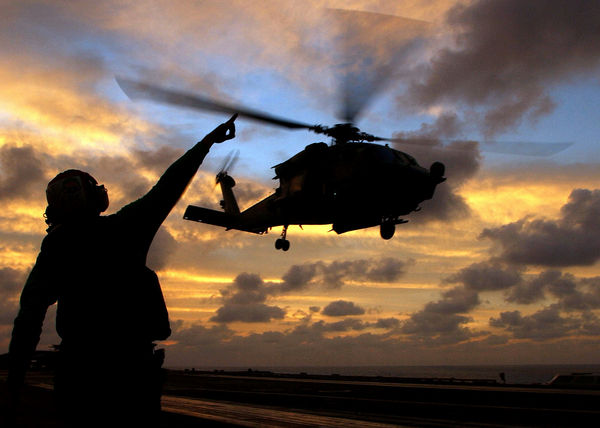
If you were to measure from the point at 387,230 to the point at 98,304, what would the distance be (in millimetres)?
20610

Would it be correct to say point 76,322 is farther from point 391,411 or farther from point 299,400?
point 299,400

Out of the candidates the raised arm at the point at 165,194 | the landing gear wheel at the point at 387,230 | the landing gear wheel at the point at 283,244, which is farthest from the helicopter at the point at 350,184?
the raised arm at the point at 165,194

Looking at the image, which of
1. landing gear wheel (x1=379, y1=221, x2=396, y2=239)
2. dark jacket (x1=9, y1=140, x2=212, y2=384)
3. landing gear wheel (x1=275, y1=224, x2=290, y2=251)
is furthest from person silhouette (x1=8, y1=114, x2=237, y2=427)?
landing gear wheel (x1=275, y1=224, x2=290, y2=251)

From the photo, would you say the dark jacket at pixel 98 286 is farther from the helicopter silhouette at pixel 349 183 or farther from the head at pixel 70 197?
the helicopter silhouette at pixel 349 183

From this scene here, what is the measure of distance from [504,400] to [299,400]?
28.2 ft

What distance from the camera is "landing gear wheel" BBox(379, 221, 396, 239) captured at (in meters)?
22.9

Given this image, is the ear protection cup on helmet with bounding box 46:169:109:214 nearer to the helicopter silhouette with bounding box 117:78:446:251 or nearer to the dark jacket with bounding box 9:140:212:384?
the dark jacket with bounding box 9:140:212:384

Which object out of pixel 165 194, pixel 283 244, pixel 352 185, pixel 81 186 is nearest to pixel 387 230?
pixel 352 185

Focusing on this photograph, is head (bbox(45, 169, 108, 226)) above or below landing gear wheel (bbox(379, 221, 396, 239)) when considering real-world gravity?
below

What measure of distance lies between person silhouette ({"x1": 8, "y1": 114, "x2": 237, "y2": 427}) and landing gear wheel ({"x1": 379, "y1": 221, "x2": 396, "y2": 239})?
20096 mm

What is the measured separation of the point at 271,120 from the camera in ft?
75.4

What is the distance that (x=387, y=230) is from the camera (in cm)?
2309

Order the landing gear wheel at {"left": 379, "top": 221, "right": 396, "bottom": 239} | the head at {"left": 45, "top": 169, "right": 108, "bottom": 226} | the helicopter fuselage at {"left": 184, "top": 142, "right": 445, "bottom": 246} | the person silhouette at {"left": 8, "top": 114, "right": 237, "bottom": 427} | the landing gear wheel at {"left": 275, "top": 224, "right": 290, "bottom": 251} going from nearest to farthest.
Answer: the person silhouette at {"left": 8, "top": 114, "right": 237, "bottom": 427}, the head at {"left": 45, "top": 169, "right": 108, "bottom": 226}, the helicopter fuselage at {"left": 184, "top": 142, "right": 445, "bottom": 246}, the landing gear wheel at {"left": 379, "top": 221, "right": 396, "bottom": 239}, the landing gear wheel at {"left": 275, "top": 224, "right": 290, "bottom": 251}

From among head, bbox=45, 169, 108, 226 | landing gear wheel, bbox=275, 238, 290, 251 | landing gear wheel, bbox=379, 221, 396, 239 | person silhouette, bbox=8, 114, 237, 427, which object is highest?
landing gear wheel, bbox=275, 238, 290, 251
